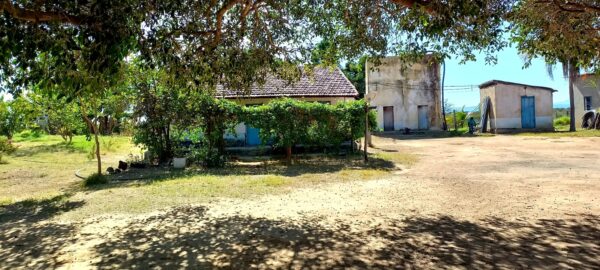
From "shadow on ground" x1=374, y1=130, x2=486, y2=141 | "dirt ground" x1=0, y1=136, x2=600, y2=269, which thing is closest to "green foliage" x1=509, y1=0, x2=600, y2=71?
"dirt ground" x1=0, y1=136, x2=600, y2=269

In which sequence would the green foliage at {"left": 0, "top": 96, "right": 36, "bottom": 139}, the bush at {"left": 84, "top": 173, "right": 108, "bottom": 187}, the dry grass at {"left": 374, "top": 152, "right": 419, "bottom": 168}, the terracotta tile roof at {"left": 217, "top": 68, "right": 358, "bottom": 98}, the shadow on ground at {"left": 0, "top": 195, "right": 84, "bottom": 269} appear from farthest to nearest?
1. the terracotta tile roof at {"left": 217, "top": 68, "right": 358, "bottom": 98}
2. the dry grass at {"left": 374, "top": 152, "right": 419, "bottom": 168}
3. the green foliage at {"left": 0, "top": 96, "right": 36, "bottom": 139}
4. the bush at {"left": 84, "top": 173, "right": 108, "bottom": 187}
5. the shadow on ground at {"left": 0, "top": 195, "right": 84, "bottom": 269}

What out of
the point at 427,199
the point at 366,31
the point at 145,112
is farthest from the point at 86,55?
the point at 145,112

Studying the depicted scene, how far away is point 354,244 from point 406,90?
100 ft

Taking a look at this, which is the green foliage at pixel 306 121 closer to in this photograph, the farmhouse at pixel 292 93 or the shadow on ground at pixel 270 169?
the shadow on ground at pixel 270 169

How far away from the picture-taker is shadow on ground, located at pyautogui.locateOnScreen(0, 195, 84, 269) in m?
5.24

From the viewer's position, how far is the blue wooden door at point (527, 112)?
104 ft

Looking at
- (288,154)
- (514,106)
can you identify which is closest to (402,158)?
(288,154)

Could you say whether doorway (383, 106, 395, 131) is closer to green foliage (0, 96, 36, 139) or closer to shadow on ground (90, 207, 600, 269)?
green foliage (0, 96, 36, 139)

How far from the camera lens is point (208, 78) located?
7918 millimetres

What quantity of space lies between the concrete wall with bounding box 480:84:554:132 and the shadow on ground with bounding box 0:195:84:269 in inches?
1149

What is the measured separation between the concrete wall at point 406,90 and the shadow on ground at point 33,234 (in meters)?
28.2

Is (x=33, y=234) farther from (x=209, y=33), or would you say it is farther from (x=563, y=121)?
(x=563, y=121)

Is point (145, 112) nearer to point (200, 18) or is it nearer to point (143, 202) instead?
point (143, 202)

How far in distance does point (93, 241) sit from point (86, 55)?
8.61 feet
